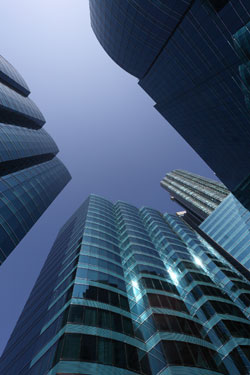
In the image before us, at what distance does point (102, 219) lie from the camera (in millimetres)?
46719

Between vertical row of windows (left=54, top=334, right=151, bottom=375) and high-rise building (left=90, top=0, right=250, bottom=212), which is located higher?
high-rise building (left=90, top=0, right=250, bottom=212)

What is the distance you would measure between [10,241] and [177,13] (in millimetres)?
46226

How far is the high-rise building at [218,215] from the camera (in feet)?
163

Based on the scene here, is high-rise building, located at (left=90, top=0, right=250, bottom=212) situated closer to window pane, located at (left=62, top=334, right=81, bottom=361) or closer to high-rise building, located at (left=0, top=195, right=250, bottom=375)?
high-rise building, located at (left=0, top=195, right=250, bottom=375)

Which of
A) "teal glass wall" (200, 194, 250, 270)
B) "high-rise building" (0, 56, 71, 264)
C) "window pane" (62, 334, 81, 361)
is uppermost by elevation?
"teal glass wall" (200, 194, 250, 270)

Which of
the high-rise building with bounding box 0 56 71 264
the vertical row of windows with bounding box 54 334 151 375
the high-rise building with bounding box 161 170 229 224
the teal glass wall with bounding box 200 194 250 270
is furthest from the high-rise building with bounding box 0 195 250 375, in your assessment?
the high-rise building with bounding box 161 170 229 224

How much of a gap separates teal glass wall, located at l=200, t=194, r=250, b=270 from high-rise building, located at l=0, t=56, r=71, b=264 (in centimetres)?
5214

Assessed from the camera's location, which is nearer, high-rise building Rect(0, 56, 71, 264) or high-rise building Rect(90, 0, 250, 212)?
high-rise building Rect(90, 0, 250, 212)

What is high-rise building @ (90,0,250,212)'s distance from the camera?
2423cm

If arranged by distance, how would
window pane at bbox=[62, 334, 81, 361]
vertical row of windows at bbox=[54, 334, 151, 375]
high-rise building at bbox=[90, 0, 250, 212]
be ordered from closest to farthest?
1. window pane at bbox=[62, 334, 81, 361]
2. vertical row of windows at bbox=[54, 334, 151, 375]
3. high-rise building at bbox=[90, 0, 250, 212]

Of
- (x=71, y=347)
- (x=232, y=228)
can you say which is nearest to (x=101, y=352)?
(x=71, y=347)

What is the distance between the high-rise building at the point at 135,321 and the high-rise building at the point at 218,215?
1774 cm

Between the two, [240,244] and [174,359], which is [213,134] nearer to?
[240,244]

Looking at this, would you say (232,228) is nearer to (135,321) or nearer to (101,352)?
(135,321)
